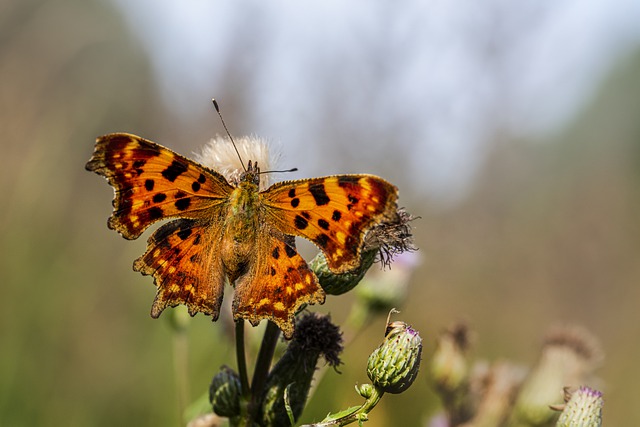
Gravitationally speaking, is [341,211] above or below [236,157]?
below

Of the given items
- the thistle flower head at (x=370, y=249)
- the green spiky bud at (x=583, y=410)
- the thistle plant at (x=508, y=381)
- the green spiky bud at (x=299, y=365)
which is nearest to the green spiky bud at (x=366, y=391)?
the green spiky bud at (x=299, y=365)

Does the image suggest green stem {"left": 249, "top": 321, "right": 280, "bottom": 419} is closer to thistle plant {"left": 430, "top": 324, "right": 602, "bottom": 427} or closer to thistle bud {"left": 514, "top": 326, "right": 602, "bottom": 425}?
thistle plant {"left": 430, "top": 324, "right": 602, "bottom": 427}

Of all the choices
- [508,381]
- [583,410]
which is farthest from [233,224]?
[508,381]

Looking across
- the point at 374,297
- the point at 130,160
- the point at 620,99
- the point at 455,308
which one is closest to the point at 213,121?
the point at 455,308

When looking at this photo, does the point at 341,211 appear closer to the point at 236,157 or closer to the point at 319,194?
the point at 319,194

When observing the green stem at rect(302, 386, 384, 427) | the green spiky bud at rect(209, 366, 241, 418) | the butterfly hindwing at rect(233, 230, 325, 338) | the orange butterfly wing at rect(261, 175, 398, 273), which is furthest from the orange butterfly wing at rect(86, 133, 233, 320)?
the green stem at rect(302, 386, 384, 427)

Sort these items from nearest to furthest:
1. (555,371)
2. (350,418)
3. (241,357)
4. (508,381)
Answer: (350,418) → (241,357) → (508,381) → (555,371)
